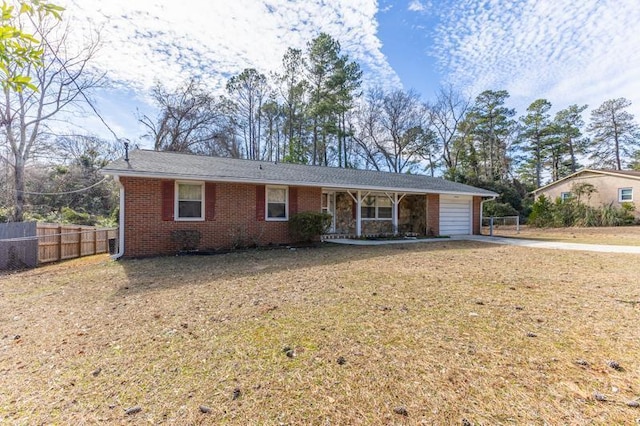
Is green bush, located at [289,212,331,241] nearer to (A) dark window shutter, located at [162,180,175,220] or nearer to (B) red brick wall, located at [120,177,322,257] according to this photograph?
(B) red brick wall, located at [120,177,322,257]

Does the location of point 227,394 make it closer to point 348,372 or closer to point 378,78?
point 348,372

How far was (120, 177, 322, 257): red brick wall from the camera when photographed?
916 cm

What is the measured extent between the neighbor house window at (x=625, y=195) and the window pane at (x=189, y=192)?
28712mm

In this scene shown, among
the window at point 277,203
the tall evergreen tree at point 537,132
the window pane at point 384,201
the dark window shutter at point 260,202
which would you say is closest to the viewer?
the dark window shutter at point 260,202

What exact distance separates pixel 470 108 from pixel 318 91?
1790 cm

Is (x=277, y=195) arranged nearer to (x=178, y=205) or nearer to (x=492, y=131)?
(x=178, y=205)

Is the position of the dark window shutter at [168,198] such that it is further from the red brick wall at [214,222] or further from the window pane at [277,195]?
the window pane at [277,195]

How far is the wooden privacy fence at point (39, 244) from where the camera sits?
896 centimetres

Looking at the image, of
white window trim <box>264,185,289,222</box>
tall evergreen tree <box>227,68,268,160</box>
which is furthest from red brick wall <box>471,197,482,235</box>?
tall evergreen tree <box>227,68,268,160</box>

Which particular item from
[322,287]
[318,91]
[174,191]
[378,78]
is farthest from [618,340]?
[378,78]

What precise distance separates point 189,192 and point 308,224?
168 inches

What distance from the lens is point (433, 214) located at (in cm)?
1539

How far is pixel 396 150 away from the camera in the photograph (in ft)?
103

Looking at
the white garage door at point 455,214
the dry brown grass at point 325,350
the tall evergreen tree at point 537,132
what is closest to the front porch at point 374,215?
the white garage door at point 455,214
